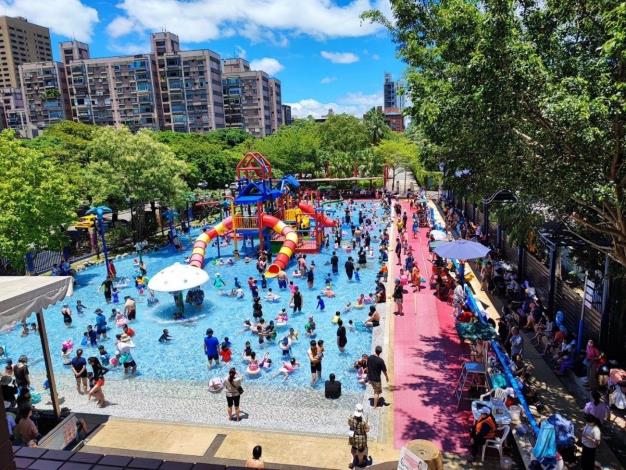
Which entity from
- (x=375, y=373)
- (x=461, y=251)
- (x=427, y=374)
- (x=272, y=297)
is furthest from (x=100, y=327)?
(x=461, y=251)

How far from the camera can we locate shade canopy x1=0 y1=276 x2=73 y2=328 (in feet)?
23.5

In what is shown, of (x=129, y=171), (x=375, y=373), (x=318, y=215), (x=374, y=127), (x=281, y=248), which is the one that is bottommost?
(x=375, y=373)

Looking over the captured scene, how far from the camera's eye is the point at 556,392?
430 inches

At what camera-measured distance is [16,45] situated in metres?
167

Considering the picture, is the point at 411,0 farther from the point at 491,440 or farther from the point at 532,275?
the point at 532,275

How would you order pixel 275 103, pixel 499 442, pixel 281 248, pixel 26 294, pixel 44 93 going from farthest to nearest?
pixel 275 103, pixel 44 93, pixel 281 248, pixel 499 442, pixel 26 294

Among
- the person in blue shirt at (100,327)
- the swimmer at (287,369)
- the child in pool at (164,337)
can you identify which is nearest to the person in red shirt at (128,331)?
the child in pool at (164,337)

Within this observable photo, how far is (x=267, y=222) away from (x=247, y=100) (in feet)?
298

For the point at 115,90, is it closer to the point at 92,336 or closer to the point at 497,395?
the point at 92,336

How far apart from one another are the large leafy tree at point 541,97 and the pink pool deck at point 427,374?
4975 millimetres

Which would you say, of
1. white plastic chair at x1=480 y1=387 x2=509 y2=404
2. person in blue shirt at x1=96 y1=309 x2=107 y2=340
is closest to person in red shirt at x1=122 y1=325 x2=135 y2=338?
person in blue shirt at x1=96 y1=309 x2=107 y2=340

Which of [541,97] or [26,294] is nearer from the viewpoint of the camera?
[26,294]

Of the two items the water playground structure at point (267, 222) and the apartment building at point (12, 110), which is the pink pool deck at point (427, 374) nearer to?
the water playground structure at point (267, 222)

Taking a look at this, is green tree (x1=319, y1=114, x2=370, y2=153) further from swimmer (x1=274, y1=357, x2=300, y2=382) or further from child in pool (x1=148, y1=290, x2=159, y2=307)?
swimmer (x1=274, y1=357, x2=300, y2=382)
